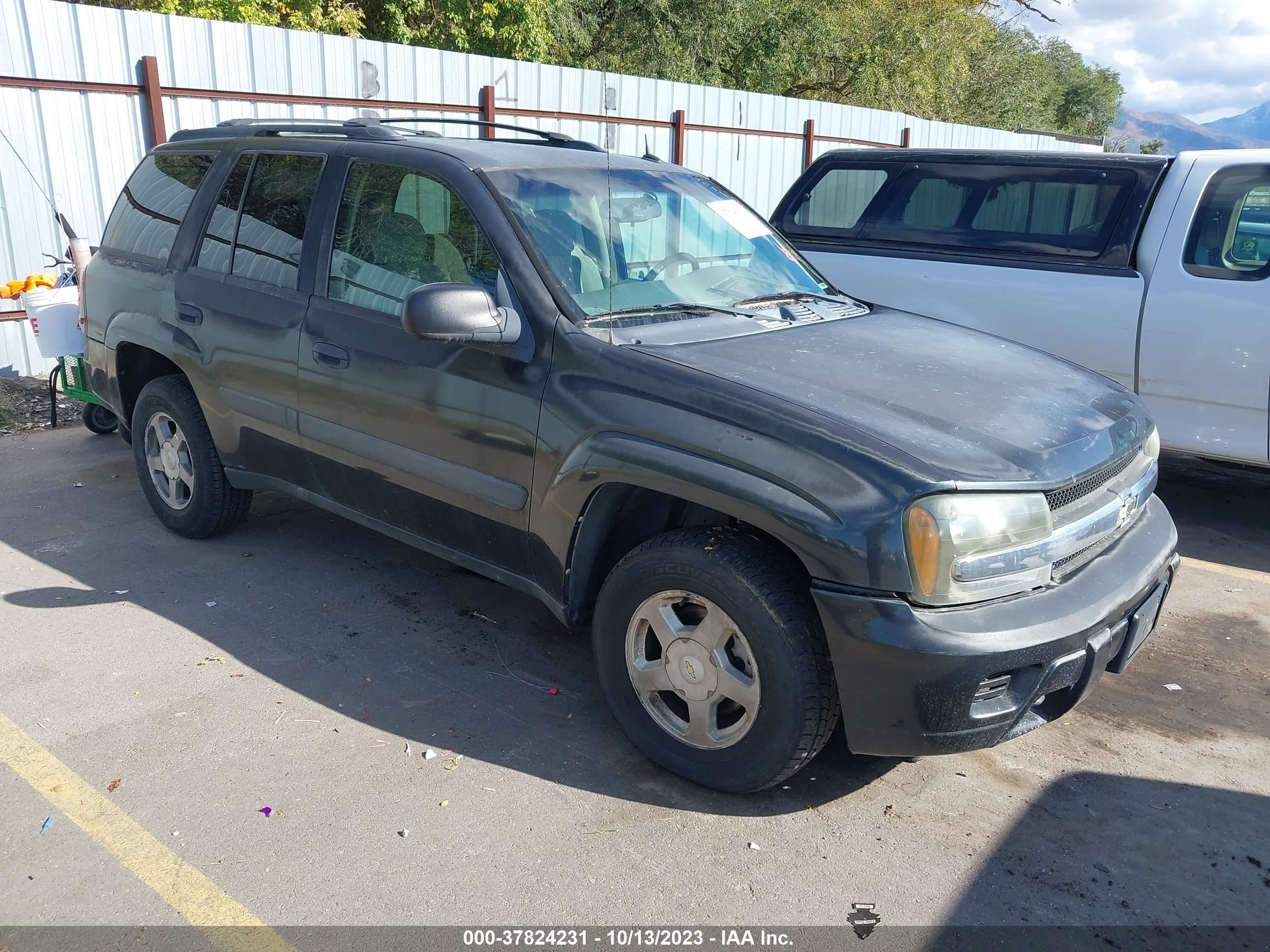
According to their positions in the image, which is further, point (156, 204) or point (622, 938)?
point (156, 204)

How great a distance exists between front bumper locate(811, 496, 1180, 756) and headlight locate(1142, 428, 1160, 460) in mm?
785

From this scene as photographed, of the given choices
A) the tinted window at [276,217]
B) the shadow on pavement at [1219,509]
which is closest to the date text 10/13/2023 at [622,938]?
the tinted window at [276,217]

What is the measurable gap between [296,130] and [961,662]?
356cm

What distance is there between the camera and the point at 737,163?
1432 centimetres

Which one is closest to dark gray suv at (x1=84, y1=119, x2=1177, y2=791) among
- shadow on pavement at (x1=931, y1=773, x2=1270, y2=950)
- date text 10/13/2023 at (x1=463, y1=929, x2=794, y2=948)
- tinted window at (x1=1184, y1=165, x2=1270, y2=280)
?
shadow on pavement at (x1=931, y1=773, x2=1270, y2=950)

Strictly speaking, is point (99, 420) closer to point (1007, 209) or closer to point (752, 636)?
point (752, 636)

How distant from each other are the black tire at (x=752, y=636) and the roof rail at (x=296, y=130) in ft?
7.01

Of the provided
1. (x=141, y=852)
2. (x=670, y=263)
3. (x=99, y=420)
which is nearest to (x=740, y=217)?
(x=670, y=263)

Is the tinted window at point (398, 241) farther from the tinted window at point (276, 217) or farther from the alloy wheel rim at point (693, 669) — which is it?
the alloy wheel rim at point (693, 669)

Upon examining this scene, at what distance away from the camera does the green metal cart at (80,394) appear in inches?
251

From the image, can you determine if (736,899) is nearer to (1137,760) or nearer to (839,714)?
(839,714)

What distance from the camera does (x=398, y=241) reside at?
3949mm

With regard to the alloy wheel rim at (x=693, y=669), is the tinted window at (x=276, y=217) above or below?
above

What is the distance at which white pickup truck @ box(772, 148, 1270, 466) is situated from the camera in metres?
5.45
